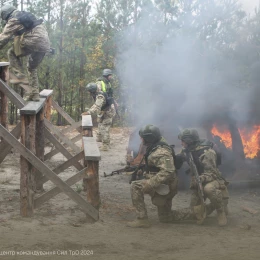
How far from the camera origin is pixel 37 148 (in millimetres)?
7199

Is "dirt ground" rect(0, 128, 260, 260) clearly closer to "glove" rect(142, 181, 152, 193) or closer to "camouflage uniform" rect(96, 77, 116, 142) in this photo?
"glove" rect(142, 181, 152, 193)

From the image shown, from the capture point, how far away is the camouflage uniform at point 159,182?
19.0 feet

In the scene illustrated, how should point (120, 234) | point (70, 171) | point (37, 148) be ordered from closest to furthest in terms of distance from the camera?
point (120, 234) → point (37, 148) → point (70, 171)

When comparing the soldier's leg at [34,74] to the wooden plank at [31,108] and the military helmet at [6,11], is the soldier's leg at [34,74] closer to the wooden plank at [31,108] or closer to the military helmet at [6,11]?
the wooden plank at [31,108]

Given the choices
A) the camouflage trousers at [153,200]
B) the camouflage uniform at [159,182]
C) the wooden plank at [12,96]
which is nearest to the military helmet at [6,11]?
the wooden plank at [12,96]

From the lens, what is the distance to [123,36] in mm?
20141

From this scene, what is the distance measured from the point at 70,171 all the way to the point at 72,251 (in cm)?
483

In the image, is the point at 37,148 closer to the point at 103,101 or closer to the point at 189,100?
the point at 189,100

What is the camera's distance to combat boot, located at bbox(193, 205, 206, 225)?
5.97m

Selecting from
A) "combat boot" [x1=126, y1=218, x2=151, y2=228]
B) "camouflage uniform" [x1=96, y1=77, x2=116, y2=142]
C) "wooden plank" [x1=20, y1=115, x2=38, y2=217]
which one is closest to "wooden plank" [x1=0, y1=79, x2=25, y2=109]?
"wooden plank" [x1=20, y1=115, x2=38, y2=217]

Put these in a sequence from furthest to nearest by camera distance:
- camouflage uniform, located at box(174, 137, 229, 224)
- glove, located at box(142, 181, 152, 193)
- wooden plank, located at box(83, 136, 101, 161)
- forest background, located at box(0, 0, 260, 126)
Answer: forest background, located at box(0, 0, 260, 126) → camouflage uniform, located at box(174, 137, 229, 224) → glove, located at box(142, 181, 152, 193) → wooden plank, located at box(83, 136, 101, 161)

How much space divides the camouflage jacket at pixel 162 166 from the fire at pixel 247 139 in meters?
2.96

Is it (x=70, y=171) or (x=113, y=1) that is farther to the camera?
(x=113, y=1)

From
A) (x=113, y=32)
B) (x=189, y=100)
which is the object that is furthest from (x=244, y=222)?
(x=113, y=32)
